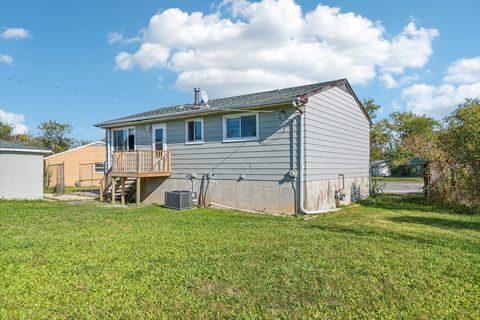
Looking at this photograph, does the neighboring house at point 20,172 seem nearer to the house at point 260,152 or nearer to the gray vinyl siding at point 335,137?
the house at point 260,152

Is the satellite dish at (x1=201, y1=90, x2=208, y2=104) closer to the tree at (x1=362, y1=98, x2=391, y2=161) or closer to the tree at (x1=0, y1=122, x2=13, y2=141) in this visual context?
the tree at (x1=362, y1=98, x2=391, y2=161)

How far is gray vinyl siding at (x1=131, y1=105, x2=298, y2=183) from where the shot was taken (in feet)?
34.8

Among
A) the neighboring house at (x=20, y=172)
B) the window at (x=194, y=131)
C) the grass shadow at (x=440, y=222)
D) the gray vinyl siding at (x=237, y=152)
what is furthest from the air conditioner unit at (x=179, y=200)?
the neighboring house at (x=20, y=172)

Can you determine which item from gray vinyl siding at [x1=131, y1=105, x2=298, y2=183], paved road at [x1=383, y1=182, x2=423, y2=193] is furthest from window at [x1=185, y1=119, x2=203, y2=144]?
paved road at [x1=383, y1=182, x2=423, y2=193]

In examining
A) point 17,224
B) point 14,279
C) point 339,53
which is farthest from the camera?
point 339,53

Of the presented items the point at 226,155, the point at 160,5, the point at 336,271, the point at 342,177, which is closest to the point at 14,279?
the point at 336,271

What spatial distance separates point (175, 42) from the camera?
1609cm

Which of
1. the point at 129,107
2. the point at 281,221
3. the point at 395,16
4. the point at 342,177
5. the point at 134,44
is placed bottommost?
the point at 281,221

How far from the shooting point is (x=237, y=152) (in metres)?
11.6

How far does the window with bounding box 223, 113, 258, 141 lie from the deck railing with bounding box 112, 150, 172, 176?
308 cm

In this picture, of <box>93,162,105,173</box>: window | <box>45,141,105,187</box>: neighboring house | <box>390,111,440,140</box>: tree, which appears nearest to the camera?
<box>45,141,105,187</box>: neighboring house

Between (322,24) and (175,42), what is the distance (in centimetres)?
708

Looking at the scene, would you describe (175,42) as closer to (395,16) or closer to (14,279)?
(395,16)

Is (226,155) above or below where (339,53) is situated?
below
